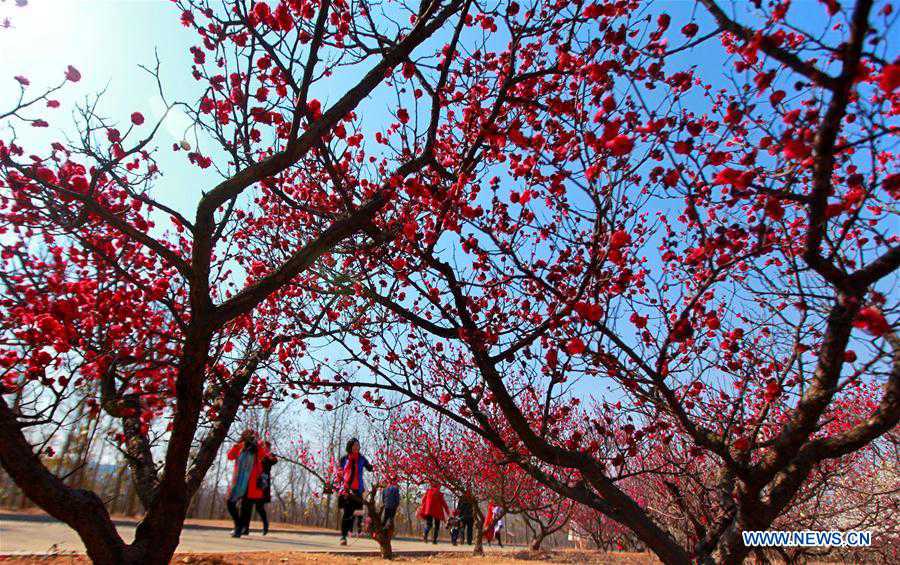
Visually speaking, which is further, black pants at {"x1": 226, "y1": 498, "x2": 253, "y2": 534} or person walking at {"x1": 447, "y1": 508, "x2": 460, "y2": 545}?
person walking at {"x1": 447, "y1": 508, "x2": 460, "y2": 545}

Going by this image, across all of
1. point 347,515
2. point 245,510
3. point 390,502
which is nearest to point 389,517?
point 390,502

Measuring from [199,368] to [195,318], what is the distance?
395 millimetres

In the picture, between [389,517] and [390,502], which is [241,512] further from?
[390,502]

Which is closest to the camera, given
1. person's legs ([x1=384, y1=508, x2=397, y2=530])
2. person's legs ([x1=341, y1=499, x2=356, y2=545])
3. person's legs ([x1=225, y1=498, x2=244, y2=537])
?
person's legs ([x1=225, y1=498, x2=244, y2=537])

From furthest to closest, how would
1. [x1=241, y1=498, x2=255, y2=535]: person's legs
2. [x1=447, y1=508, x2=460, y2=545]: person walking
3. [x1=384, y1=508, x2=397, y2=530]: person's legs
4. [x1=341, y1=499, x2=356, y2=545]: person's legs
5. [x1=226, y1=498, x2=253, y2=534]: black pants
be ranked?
1. [x1=447, y1=508, x2=460, y2=545]: person walking
2. [x1=384, y1=508, x2=397, y2=530]: person's legs
3. [x1=341, y1=499, x2=356, y2=545]: person's legs
4. [x1=226, y1=498, x2=253, y2=534]: black pants
5. [x1=241, y1=498, x2=255, y2=535]: person's legs

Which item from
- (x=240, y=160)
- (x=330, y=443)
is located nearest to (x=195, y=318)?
(x=240, y=160)

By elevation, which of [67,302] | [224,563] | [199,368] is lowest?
[224,563]

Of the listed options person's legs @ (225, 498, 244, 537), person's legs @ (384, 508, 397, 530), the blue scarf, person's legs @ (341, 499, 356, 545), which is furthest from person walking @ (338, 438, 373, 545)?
person's legs @ (225, 498, 244, 537)

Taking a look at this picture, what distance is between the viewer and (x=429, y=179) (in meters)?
4.85

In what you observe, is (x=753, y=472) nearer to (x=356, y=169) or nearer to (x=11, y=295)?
(x=356, y=169)

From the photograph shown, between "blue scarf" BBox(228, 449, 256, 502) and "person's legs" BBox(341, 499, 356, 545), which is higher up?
"blue scarf" BBox(228, 449, 256, 502)

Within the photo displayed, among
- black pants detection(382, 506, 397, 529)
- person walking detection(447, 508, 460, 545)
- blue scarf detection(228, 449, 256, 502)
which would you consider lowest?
person walking detection(447, 508, 460, 545)

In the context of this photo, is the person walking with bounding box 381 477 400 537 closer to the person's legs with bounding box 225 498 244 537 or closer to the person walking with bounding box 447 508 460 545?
the person's legs with bounding box 225 498 244 537

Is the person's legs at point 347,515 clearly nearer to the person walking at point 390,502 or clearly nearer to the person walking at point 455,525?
the person walking at point 390,502
